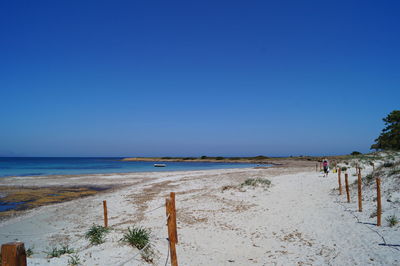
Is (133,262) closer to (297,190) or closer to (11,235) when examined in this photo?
(11,235)

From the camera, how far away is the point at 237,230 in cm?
987

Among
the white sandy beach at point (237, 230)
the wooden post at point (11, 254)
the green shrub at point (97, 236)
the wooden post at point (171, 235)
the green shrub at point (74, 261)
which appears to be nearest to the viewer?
the wooden post at point (11, 254)

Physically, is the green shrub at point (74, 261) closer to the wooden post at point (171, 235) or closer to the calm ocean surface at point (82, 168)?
the wooden post at point (171, 235)

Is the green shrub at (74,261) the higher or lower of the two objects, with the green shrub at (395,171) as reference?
lower

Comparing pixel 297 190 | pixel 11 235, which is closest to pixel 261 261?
pixel 11 235

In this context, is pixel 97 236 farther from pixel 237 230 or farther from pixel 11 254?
pixel 11 254

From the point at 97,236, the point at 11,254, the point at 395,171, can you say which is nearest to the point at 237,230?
the point at 97,236

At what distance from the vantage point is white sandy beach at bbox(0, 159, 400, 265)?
22.1ft

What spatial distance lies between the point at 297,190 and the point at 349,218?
25.2 ft

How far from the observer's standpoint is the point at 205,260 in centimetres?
721

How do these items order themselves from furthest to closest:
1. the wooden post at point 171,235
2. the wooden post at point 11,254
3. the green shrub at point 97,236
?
the green shrub at point 97,236 → the wooden post at point 171,235 → the wooden post at point 11,254

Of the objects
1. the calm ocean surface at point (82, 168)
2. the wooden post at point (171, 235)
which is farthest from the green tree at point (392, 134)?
the wooden post at point (171, 235)

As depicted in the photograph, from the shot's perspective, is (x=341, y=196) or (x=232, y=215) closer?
(x=232, y=215)

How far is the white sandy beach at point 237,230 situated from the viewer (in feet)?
22.1
